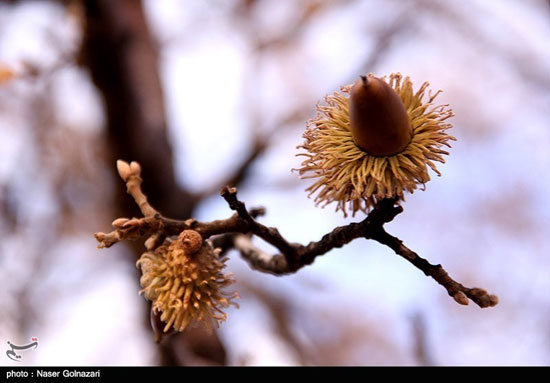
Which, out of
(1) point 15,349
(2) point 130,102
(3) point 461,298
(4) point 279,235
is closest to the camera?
(3) point 461,298

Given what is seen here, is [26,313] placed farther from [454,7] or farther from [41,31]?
[454,7]

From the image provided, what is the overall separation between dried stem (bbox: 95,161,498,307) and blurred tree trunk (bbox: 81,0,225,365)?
0.81 meters

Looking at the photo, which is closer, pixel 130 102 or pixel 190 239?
pixel 190 239

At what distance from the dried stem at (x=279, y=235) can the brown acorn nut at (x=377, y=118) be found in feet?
0.19

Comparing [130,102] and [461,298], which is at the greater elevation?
[130,102]

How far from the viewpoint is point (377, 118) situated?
48cm

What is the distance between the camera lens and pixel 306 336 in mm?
1394

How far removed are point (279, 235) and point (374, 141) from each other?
0.15 m


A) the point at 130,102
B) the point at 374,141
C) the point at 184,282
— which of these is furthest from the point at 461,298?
the point at 130,102

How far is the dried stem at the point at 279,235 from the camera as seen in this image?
46 cm

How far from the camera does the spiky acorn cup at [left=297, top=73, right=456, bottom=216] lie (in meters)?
0.48

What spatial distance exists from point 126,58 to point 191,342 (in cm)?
79

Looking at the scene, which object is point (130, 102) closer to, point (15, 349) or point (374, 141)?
point (15, 349)

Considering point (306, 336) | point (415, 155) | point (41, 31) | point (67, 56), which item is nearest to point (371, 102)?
point (415, 155)
